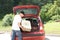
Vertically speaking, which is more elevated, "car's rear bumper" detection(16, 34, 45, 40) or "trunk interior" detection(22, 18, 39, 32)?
"trunk interior" detection(22, 18, 39, 32)

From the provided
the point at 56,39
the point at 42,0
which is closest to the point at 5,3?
the point at 42,0

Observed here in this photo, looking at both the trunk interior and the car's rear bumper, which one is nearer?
the car's rear bumper

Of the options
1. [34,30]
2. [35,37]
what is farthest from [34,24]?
[35,37]

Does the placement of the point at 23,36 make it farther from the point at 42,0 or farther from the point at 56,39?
the point at 42,0

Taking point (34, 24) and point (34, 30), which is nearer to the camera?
point (34, 30)

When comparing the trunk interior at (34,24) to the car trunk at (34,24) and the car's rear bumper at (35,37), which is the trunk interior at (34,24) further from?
the car's rear bumper at (35,37)

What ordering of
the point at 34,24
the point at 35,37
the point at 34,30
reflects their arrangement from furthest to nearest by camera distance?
the point at 34,24, the point at 34,30, the point at 35,37

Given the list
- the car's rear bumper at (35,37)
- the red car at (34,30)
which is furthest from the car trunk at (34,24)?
the car's rear bumper at (35,37)

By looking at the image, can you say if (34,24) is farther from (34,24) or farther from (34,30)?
(34,30)

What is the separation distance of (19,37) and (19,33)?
160mm

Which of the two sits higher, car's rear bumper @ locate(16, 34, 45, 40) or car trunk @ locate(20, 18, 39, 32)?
car trunk @ locate(20, 18, 39, 32)

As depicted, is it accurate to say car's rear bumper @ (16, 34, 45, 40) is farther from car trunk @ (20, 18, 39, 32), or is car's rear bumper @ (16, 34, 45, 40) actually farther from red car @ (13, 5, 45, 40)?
car trunk @ (20, 18, 39, 32)

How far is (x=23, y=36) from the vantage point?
891cm

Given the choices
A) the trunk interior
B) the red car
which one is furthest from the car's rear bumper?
the trunk interior
